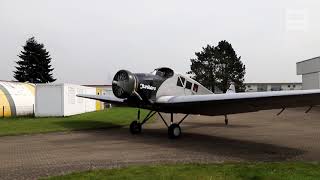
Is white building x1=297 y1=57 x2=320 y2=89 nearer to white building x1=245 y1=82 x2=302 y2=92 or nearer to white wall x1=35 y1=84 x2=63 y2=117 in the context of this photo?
white wall x1=35 y1=84 x2=63 y2=117

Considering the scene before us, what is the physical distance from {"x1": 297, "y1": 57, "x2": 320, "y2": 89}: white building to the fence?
3728 centimetres

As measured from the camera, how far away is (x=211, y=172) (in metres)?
8.98

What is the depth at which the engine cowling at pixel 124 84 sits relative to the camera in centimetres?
1657

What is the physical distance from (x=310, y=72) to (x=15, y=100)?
42.2 meters

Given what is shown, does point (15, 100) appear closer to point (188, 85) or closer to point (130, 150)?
point (188, 85)

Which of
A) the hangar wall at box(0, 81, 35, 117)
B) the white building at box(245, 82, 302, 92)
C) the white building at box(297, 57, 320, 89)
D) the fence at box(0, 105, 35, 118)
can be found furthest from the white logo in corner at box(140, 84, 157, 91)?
the white building at box(245, 82, 302, 92)

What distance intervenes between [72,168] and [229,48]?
105602 millimetres

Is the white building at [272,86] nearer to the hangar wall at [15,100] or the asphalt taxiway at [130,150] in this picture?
the hangar wall at [15,100]

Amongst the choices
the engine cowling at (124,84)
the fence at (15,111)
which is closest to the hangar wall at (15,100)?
the fence at (15,111)

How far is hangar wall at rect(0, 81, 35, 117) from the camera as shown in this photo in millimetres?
32875

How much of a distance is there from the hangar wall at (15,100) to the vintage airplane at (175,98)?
56.4ft

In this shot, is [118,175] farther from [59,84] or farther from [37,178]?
[59,84]

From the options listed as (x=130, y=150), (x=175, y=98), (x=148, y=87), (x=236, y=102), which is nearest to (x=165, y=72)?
(x=148, y=87)

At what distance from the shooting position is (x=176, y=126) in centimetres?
1744
